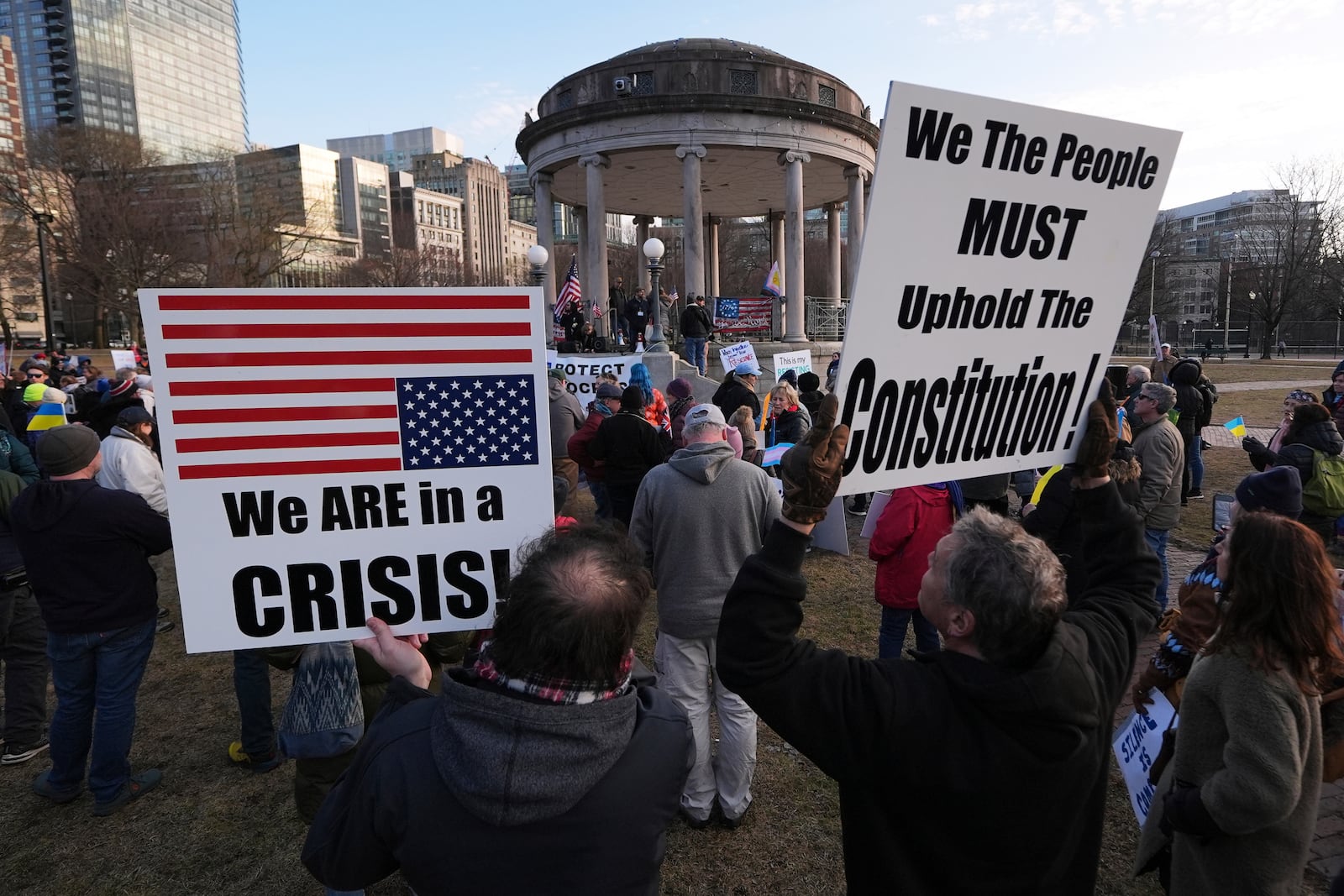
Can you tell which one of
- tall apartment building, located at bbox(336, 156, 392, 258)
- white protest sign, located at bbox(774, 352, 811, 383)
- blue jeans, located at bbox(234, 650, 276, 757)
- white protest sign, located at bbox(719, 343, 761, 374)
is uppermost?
tall apartment building, located at bbox(336, 156, 392, 258)

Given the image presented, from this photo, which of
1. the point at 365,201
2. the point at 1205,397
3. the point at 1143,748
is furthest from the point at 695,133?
the point at 365,201

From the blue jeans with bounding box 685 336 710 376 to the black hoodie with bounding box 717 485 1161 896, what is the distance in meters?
15.5

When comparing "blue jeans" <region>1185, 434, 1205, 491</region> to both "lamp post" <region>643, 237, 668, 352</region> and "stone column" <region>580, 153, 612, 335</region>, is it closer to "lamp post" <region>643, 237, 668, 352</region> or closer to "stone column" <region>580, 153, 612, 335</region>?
"lamp post" <region>643, 237, 668, 352</region>

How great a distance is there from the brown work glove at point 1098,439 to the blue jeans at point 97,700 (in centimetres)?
455

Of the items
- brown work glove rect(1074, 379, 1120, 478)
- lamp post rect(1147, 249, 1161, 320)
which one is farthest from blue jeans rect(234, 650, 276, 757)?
lamp post rect(1147, 249, 1161, 320)

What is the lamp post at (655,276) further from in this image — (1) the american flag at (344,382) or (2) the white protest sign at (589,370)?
(1) the american flag at (344,382)

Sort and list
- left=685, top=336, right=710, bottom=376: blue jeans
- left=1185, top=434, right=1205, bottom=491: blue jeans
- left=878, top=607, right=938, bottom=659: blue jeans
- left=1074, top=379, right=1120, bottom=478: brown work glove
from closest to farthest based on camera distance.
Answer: left=1074, top=379, right=1120, bottom=478: brown work glove < left=878, top=607, right=938, bottom=659: blue jeans < left=1185, top=434, right=1205, bottom=491: blue jeans < left=685, top=336, right=710, bottom=376: blue jeans

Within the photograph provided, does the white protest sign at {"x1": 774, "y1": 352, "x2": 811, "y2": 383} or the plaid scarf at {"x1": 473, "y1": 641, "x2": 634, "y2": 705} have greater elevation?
the white protest sign at {"x1": 774, "y1": 352, "x2": 811, "y2": 383}

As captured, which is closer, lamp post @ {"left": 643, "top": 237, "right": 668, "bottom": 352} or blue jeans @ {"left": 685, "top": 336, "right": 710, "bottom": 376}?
lamp post @ {"left": 643, "top": 237, "right": 668, "bottom": 352}

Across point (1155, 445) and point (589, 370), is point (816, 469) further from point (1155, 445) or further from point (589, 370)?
point (589, 370)

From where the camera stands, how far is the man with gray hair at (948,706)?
157cm

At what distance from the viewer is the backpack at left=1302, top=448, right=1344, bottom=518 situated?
599 centimetres

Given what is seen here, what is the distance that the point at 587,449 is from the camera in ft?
24.9

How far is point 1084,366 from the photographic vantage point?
2.52 meters
